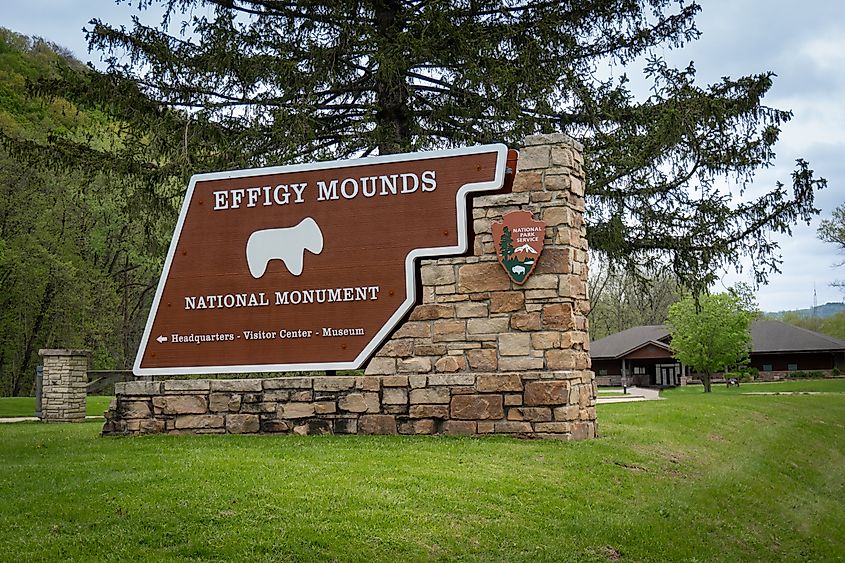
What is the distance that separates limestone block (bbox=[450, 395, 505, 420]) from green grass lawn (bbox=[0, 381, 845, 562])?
1.33 ft

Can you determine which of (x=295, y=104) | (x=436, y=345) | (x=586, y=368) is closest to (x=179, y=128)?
(x=295, y=104)

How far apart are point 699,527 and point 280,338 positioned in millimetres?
5371

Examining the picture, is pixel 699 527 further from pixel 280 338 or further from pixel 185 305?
pixel 185 305

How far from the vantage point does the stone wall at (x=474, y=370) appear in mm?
11086

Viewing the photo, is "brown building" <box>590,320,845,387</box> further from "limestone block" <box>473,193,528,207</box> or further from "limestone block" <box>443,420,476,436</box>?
"limestone block" <box>443,420,476,436</box>

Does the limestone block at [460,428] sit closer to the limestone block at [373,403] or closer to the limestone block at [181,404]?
the limestone block at [373,403]

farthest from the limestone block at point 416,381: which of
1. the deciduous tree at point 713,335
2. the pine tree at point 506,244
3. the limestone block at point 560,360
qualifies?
the deciduous tree at point 713,335

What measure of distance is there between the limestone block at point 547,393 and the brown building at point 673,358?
128 feet

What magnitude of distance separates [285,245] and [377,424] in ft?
8.21

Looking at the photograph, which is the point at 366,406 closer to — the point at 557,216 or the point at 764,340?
the point at 557,216

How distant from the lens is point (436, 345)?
459 inches

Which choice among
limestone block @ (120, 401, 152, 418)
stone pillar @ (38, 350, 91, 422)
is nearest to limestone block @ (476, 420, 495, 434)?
limestone block @ (120, 401, 152, 418)

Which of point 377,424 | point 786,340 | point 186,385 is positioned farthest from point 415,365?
point 786,340

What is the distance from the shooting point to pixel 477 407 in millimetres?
11148
